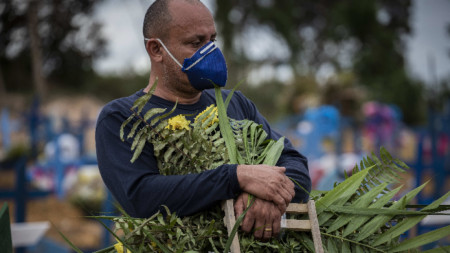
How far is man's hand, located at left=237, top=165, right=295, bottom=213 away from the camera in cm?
182

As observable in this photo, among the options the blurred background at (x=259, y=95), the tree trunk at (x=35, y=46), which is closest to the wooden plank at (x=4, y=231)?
the blurred background at (x=259, y=95)

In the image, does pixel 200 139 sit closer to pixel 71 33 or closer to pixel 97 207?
pixel 97 207

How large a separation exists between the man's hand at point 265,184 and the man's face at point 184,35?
2.01ft

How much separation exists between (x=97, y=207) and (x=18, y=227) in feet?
13.5

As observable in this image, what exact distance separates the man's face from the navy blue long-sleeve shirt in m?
0.12

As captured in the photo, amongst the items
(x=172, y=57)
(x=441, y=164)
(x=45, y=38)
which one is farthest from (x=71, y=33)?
(x=172, y=57)

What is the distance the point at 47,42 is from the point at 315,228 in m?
30.1

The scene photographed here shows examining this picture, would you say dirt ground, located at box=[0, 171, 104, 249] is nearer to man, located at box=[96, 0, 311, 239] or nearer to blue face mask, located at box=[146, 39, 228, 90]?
man, located at box=[96, 0, 311, 239]

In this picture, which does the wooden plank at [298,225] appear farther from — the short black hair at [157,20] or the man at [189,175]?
the short black hair at [157,20]

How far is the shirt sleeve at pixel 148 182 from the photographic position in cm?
183

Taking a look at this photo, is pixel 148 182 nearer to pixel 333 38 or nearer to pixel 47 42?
pixel 333 38

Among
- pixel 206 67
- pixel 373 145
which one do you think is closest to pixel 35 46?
Result: pixel 373 145

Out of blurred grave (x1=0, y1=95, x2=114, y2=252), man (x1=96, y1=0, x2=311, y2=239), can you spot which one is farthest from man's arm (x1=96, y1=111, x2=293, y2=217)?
blurred grave (x1=0, y1=95, x2=114, y2=252)

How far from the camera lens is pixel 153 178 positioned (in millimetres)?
1928
